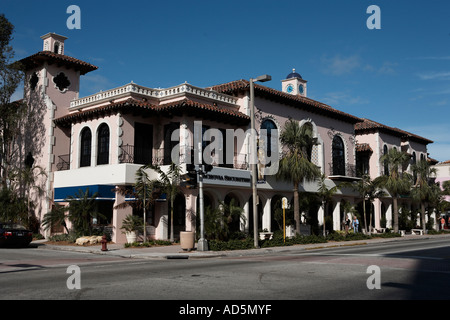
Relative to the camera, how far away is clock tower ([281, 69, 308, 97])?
128 feet

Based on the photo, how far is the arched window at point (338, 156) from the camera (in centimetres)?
3672

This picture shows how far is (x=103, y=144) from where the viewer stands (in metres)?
26.8

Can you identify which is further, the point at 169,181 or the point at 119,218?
the point at 119,218

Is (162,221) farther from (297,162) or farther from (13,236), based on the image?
(297,162)

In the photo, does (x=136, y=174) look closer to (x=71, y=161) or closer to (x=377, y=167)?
(x=71, y=161)

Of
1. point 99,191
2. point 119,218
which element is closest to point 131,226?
point 119,218

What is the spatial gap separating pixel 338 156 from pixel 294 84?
24.5 feet

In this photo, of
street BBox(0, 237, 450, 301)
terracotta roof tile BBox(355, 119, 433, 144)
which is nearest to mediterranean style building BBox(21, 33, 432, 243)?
terracotta roof tile BBox(355, 119, 433, 144)

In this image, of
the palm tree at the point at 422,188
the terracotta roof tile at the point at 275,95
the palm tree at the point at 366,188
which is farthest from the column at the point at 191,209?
the palm tree at the point at 422,188

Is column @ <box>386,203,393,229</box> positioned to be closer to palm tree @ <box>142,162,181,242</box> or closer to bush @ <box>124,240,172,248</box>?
palm tree @ <box>142,162,181,242</box>

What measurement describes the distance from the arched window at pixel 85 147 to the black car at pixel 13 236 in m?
6.25

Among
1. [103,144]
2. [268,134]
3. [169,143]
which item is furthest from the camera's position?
[268,134]
